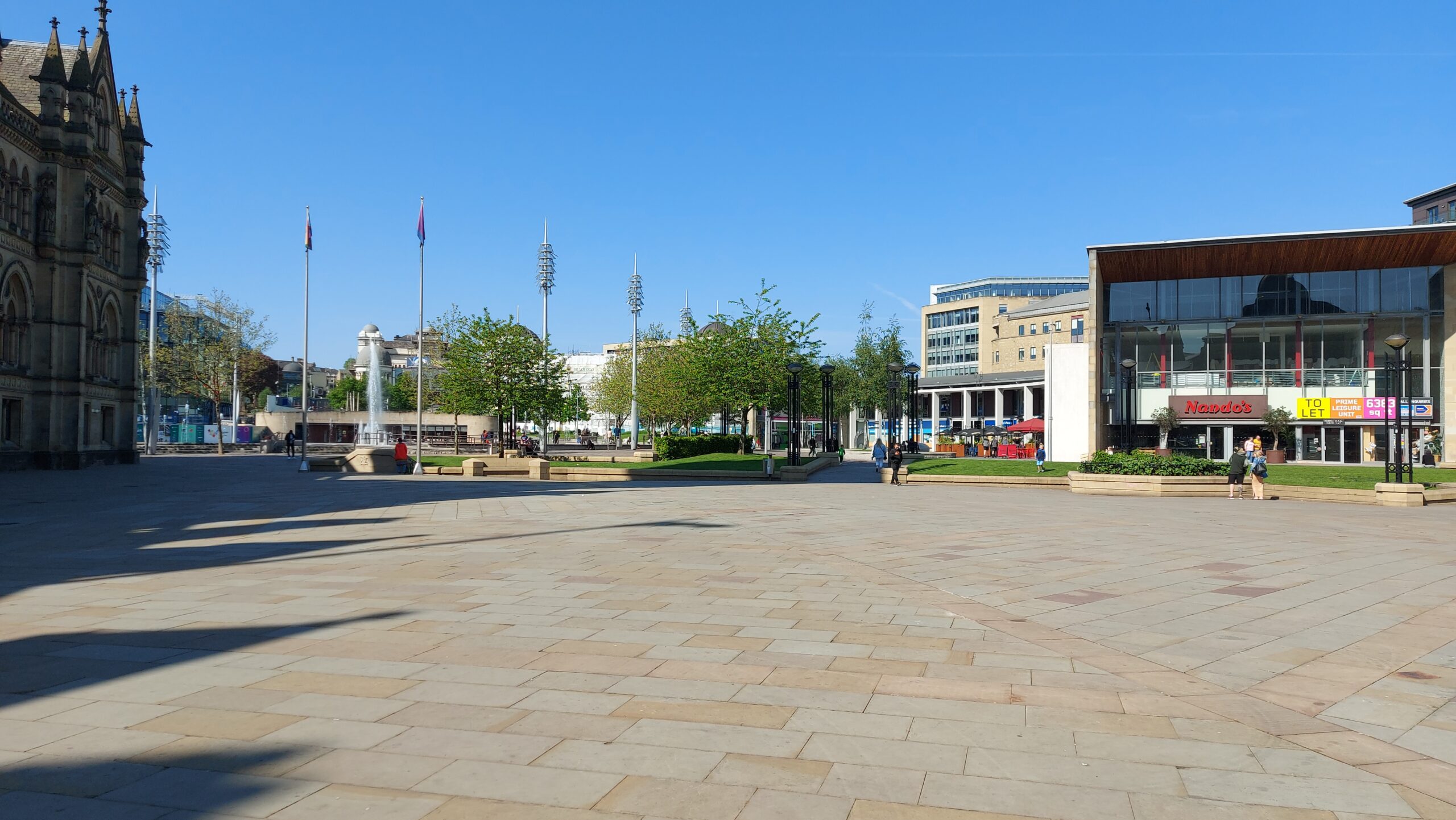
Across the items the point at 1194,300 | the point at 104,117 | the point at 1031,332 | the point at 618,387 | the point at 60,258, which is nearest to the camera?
the point at 60,258

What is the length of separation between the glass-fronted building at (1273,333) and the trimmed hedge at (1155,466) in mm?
17178

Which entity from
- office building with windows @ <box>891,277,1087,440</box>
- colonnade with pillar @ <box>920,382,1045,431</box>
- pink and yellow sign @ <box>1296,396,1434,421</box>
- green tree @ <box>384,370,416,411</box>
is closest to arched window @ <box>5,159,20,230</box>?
green tree @ <box>384,370,416,411</box>

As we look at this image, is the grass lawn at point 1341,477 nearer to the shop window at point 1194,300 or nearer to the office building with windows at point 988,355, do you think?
the shop window at point 1194,300

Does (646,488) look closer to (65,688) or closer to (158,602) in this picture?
(158,602)

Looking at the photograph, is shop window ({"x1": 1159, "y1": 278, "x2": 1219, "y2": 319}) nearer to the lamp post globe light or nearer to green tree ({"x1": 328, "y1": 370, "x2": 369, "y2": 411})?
the lamp post globe light

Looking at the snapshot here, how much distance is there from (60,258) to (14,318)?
11.3 feet

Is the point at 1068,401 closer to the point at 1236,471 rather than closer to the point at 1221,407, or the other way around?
the point at 1221,407

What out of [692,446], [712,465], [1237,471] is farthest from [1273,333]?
[712,465]

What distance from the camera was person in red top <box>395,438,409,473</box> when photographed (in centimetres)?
3856

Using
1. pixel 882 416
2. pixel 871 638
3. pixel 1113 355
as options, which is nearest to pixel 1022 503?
pixel 871 638

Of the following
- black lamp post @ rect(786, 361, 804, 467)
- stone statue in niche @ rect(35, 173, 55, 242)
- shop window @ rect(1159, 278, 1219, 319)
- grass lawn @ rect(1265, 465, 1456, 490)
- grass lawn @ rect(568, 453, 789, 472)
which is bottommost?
grass lawn @ rect(1265, 465, 1456, 490)

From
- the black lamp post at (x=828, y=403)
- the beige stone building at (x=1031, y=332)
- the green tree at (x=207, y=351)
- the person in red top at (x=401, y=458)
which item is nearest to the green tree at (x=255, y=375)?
the green tree at (x=207, y=351)

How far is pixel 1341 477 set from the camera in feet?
98.6

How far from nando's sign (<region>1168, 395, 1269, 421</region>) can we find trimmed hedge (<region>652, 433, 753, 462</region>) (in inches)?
896
